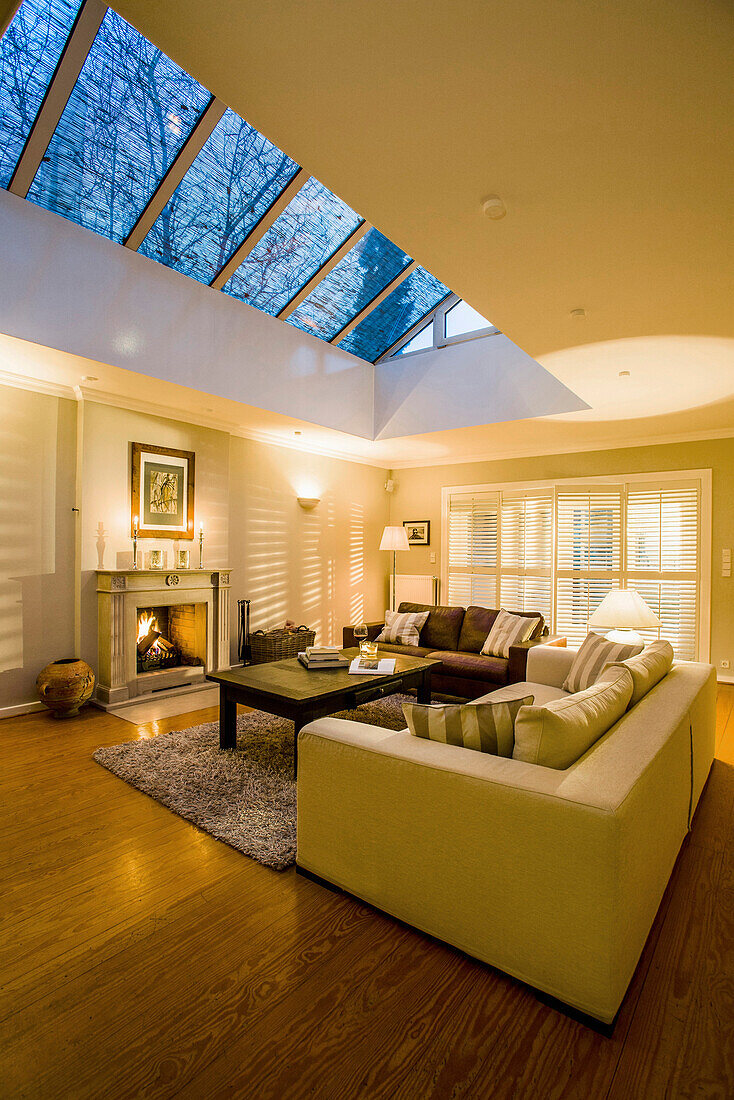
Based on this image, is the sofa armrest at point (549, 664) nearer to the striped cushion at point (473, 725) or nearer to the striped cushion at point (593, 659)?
the striped cushion at point (593, 659)

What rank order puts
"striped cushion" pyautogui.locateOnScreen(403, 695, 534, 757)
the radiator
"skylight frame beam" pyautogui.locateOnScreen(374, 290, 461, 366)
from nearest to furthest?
"striped cushion" pyautogui.locateOnScreen(403, 695, 534, 757), "skylight frame beam" pyautogui.locateOnScreen(374, 290, 461, 366), the radiator

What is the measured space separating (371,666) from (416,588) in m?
3.95

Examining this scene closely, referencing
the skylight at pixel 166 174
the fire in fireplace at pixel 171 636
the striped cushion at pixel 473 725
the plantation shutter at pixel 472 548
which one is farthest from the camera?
the plantation shutter at pixel 472 548

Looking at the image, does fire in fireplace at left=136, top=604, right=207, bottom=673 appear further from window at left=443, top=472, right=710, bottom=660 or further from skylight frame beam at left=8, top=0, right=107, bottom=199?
window at left=443, top=472, right=710, bottom=660

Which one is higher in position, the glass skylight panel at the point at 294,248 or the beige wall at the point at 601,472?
the glass skylight panel at the point at 294,248

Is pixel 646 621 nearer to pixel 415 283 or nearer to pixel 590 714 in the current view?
pixel 590 714

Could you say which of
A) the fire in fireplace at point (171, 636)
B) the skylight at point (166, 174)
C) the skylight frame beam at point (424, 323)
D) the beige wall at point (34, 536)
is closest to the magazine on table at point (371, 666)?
the fire in fireplace at point (171, 636)

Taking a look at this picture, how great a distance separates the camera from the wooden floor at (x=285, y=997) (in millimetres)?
1345

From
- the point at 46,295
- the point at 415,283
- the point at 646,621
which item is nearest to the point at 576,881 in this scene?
the point at 646,621

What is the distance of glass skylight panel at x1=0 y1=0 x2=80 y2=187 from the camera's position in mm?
2811

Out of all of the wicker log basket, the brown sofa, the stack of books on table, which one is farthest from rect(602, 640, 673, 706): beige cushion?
the wicker log basket

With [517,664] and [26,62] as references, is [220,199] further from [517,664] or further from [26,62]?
[517,664]

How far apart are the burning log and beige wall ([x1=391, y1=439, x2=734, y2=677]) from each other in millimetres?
3605

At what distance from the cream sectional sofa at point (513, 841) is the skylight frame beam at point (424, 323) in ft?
15.9
